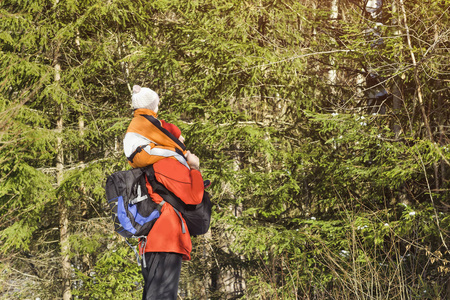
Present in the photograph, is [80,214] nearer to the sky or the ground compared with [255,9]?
nearer to the ground

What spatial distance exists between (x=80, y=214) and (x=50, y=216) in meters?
0.65

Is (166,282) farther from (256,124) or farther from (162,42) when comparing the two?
(162,42)

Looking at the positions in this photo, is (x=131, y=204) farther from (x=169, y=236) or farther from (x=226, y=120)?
(x=226, y=120)

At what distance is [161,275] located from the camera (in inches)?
113

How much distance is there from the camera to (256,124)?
8180mm

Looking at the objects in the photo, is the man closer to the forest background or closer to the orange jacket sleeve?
the orange jacket sleeve

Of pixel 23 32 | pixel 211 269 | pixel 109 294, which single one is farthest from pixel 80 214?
pixel 23 32

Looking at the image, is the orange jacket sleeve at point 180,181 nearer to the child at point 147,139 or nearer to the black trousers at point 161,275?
the child at point 147,139

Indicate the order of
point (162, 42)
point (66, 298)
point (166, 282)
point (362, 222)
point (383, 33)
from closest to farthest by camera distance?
point (166, 282) < point (362, 222) < point (383, 33) < point (66, 298) < point (162, 42)

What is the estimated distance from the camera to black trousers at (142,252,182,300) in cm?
283

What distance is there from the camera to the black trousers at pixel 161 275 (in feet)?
9.28

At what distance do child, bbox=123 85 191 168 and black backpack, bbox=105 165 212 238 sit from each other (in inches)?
3.8

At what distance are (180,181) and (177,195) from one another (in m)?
0.09

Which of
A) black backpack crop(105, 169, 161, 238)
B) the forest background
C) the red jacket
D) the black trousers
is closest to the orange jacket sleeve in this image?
the red jacket
